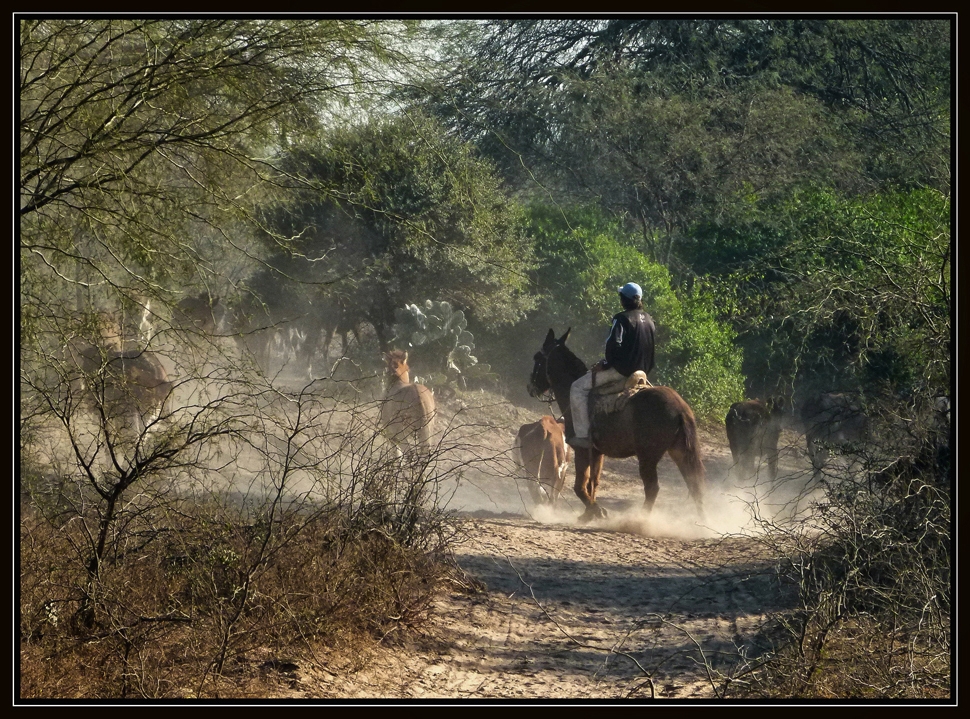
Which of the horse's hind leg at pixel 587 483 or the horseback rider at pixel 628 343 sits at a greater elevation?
the horseback rider at pixel 628 343

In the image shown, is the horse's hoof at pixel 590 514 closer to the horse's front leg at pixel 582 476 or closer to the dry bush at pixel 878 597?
the horse's front leg at pixel 582 476

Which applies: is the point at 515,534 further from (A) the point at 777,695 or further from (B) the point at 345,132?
(A) the point at 777,695

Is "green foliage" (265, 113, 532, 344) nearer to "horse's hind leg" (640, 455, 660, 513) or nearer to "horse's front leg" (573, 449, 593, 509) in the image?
"horse's front leg" (573, 449, 593, 509)

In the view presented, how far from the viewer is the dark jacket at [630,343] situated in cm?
1117

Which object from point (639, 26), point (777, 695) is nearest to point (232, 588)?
point (777, 695)

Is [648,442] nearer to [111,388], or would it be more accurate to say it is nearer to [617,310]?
[111,388]

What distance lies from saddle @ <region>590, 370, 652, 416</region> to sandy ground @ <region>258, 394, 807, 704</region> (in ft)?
4.39

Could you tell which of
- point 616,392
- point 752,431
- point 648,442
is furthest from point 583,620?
point 752,431

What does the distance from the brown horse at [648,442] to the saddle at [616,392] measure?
0.07 m

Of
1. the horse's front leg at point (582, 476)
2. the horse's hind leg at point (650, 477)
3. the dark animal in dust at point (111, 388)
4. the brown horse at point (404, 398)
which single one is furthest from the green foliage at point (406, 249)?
the dark animal in dust at point (111, 388)

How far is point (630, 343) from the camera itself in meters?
11.2

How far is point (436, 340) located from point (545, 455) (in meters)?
8.19

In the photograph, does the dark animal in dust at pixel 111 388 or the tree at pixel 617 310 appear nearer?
the dark animal in dust at pixel 111 388
